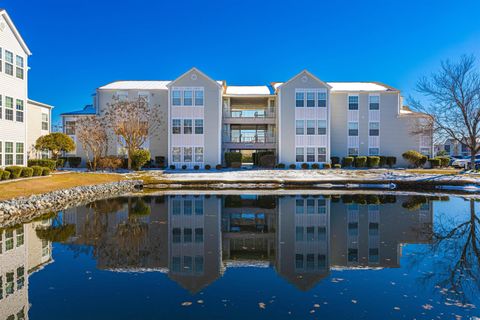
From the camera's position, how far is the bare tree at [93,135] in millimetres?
35344

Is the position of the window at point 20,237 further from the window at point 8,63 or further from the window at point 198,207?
the window at point 8,63

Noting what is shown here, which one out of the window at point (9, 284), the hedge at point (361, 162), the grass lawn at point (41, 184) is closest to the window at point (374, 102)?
the hedge at point (361, 162)

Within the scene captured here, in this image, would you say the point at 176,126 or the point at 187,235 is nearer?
the point at 187,235

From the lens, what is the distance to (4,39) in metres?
22.7

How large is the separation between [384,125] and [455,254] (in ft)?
122

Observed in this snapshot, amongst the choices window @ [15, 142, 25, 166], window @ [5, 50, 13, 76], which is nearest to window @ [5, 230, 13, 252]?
window @ [15, 142, 25, 166]

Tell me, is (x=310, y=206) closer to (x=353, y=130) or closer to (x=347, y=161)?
(x=347, y=161)

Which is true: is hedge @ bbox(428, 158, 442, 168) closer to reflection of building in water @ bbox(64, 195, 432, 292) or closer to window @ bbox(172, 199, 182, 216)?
reflection of building in water @ bbox(64, 195, 432, 292)

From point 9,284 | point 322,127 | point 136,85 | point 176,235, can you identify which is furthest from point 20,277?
point 136,85

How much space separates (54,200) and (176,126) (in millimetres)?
23264

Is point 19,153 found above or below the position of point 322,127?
below

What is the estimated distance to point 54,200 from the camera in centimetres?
1784

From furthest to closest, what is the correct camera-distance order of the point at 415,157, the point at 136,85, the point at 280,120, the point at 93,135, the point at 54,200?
the point at 136,85 → the point at 415,157 → the point at 280,120 → the point at 93,135 → the point at 54,200

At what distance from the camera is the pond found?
6.21 m
